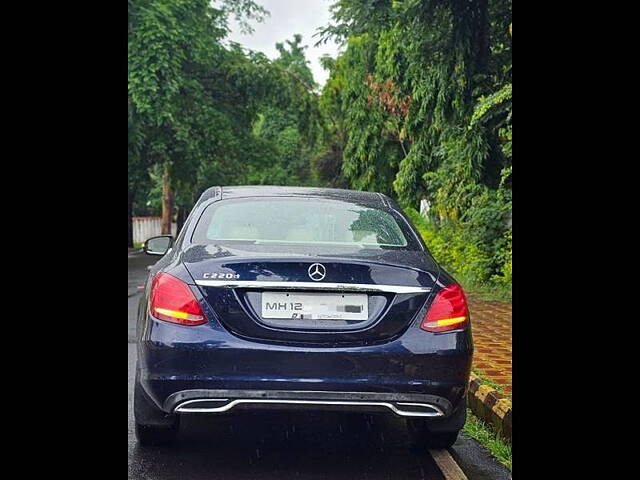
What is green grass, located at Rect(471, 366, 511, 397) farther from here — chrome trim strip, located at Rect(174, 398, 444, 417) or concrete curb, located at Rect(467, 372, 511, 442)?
chrome trim strip, located at Rect(174, 398, 444, 417)

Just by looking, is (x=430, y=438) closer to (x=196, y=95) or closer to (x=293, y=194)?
(x=293, y=194)

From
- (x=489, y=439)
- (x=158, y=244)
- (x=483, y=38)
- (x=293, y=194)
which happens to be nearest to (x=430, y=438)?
(x=489, y=439)

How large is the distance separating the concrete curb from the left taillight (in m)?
2.19

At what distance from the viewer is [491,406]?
21.5ft

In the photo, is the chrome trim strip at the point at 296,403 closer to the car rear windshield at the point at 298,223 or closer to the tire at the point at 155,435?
the tire at the point at 155,435

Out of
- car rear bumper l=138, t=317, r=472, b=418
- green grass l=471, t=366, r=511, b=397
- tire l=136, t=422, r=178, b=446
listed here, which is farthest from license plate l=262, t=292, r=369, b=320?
green grass l=471, t=366, r=511, b=397

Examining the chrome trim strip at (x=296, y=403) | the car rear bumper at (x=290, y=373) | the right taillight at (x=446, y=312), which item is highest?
the right taillight at (x=446, y=312)

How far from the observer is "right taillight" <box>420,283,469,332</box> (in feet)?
16.9

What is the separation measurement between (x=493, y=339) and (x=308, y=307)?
199 inches

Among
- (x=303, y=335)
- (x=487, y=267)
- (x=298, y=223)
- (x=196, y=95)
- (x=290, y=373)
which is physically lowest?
(x=487, y=267)

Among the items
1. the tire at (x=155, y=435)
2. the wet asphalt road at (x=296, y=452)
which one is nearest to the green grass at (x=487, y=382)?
the wet asphalt road at (x=296, y=452)

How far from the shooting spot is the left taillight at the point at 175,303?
5.06m
